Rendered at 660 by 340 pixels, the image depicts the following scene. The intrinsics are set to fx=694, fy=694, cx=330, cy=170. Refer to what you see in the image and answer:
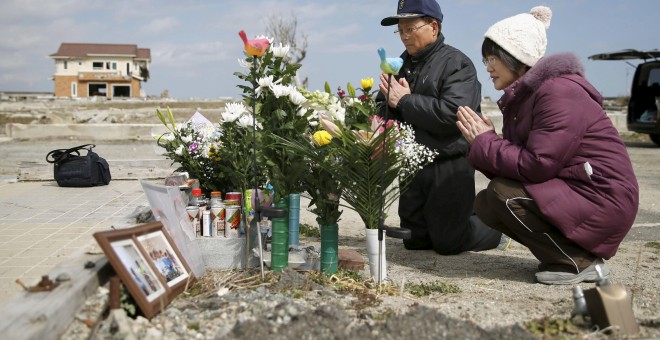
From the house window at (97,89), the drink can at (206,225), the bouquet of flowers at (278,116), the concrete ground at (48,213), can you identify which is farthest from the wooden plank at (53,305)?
the house window at (97,89)

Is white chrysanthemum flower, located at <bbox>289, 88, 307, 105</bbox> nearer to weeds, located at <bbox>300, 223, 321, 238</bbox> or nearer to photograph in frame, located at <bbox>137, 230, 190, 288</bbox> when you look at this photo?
photograph in frame, located at <bbox>137, 230, 190, 288</bbox>

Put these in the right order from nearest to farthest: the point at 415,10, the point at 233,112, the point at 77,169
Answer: the point at 415,10 < the point at 233,112 < the point at 77,169

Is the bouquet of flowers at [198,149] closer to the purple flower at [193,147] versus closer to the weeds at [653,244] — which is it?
the purple flower at [193,147]

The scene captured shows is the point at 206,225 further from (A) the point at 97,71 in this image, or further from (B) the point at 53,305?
(A) the point at 97,71

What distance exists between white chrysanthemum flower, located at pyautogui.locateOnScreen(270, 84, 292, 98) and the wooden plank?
1.40 meters

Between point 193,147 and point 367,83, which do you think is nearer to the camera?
point 367,83

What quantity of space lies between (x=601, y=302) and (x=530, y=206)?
105 cm

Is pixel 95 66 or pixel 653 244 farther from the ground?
pixel 95 66

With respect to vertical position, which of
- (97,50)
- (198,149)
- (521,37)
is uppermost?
(97,50)

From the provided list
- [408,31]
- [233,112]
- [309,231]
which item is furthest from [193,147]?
[408,31]

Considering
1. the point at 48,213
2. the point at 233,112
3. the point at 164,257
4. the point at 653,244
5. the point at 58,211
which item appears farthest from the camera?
the point at 58,211

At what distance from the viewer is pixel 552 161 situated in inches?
148

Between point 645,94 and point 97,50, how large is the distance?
70.5m

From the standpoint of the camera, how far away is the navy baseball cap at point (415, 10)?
4816 millimetres
